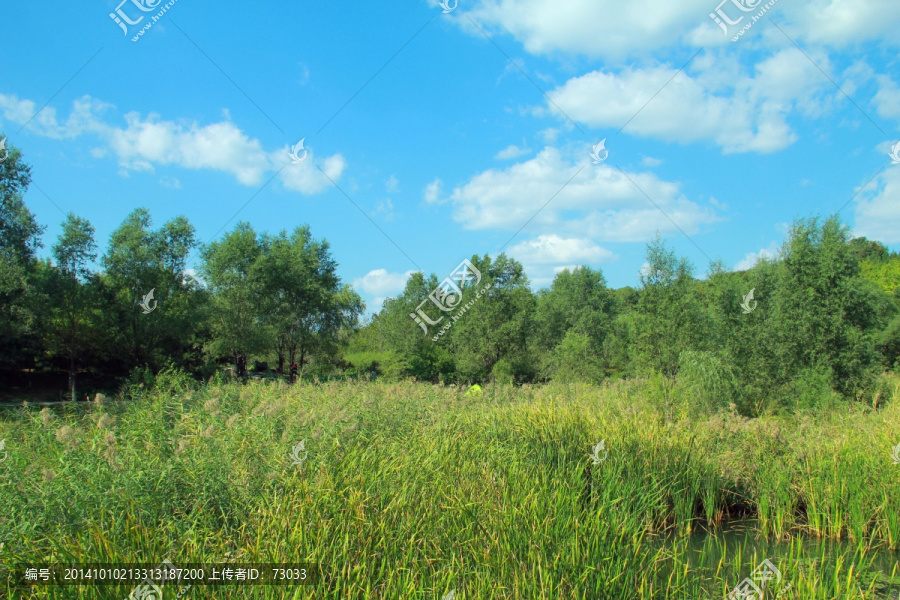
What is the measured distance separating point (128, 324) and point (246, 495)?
24793 millimetres

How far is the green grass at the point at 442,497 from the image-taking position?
3949 millimetres

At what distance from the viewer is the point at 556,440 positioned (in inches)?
323

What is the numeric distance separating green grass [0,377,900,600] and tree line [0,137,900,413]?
5.43m

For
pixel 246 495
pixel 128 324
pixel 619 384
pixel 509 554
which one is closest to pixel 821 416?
pixel 619 384

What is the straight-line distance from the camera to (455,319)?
81.2 feet

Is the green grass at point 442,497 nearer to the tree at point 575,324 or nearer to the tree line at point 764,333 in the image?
the tree line at point 764,333

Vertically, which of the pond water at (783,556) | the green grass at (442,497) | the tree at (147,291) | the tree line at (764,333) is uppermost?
the tree at (147,291)

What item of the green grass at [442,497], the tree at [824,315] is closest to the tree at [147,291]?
the green grass at [442,497]

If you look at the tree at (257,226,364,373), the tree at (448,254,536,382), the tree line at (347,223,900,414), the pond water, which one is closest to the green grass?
the pond water

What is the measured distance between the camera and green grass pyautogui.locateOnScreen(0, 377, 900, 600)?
3949 millimetres

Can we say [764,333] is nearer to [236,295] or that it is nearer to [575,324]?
[236,295]

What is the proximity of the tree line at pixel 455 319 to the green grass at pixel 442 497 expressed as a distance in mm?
5430

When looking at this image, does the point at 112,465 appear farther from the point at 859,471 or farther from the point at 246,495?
the point at 859,471

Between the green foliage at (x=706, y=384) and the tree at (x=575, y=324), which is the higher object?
the tree at (x=575, y=324)
